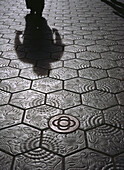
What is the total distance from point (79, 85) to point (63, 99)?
48 centimetres

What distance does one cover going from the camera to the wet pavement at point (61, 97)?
228 centimetres

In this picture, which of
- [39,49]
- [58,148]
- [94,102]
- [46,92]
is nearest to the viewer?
[58,148]

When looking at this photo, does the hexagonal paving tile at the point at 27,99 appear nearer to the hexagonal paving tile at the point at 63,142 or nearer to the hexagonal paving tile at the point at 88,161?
the hexagonal paving tile at the point at 63,142

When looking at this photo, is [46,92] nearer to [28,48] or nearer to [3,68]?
[3,68]

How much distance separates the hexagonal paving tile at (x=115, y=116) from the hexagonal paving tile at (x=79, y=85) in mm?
571

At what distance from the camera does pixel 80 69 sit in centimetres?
404

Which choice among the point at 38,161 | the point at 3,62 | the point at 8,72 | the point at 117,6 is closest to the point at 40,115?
the point at 38,161

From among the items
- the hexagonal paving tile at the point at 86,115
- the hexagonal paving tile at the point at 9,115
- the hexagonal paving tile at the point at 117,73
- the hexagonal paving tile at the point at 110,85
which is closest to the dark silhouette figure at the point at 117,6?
the hexagonal paving tile at the point at 117,73

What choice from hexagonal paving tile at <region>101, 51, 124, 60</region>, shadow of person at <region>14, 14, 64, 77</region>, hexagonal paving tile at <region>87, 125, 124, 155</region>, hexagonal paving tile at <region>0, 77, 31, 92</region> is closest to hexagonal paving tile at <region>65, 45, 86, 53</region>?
shadow of person at <region>14, 14, 64, 77</region>

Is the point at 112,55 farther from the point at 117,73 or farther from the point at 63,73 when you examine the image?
the point at 63,73

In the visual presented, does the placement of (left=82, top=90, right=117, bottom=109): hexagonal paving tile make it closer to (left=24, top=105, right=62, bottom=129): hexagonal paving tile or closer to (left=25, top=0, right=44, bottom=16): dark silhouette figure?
(left=24, top=105, right=62, bottom=129): hexagonal paving tile

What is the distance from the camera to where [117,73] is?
391 centimetres

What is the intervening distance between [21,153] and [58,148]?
385mm

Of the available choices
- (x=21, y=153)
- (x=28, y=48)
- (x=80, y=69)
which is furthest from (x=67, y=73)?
(x=21, y=153)
